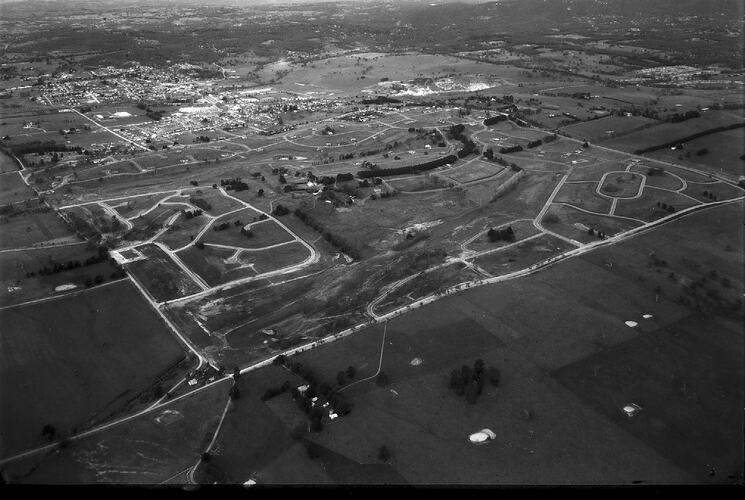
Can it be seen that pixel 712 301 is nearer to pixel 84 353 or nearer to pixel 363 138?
pixel 84 353

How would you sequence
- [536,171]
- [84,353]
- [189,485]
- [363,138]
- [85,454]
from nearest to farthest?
[189,485] → [85,454] → [84,353] → [536,171] → [363,138]

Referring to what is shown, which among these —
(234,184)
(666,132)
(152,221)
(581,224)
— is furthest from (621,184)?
(152,221)

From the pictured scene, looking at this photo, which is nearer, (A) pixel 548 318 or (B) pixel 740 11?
(A) pixel 548 318

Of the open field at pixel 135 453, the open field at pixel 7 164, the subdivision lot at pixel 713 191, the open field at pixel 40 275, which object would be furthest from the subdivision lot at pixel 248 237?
the subdivision lot at pixel 713 191

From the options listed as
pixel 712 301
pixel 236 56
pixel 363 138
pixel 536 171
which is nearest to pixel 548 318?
pixel 712 301

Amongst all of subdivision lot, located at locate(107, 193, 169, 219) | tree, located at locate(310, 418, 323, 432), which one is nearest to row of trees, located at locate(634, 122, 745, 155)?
subdivision lot, located at locate(107, 193, 169, 219)

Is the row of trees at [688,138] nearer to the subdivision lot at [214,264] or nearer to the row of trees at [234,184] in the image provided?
the row of trees at [234,184]

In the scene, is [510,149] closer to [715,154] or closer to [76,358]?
[715,154]

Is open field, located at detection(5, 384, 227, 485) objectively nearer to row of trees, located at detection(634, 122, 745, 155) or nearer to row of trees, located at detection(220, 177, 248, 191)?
row of trees, located at detection(220, 177, 248, 191)
